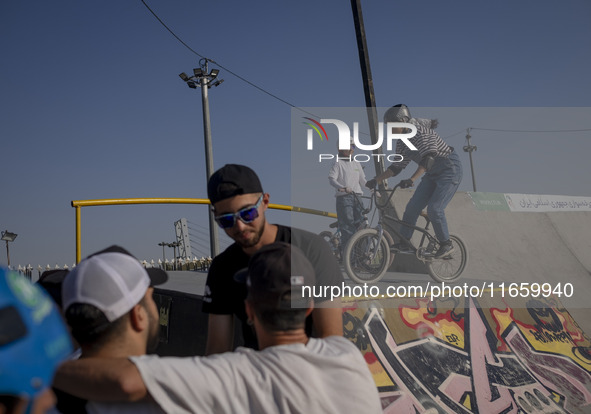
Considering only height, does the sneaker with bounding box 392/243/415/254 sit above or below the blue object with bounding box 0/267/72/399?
below

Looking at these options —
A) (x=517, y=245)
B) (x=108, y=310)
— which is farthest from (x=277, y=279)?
(x=517, y=245)

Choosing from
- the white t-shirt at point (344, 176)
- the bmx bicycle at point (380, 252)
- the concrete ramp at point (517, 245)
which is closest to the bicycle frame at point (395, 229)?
the bmx bicycle at point (380, 252)

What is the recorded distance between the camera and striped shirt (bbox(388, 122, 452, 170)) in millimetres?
6410

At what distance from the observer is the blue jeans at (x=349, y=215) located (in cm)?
731

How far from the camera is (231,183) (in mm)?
2393

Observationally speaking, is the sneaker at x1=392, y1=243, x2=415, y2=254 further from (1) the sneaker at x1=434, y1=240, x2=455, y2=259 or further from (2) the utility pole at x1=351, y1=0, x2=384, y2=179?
(2) the utility pole at x1=351, y1=0, x2=384, y2=179

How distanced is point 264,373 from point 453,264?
244 inches

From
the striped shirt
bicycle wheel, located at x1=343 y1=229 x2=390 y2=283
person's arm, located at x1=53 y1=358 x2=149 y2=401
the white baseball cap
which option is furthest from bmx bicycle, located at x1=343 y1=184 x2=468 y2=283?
person's arm, located at x1=53 y1=358 x2=149 y2=401

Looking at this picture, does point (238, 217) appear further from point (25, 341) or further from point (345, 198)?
point (345, 198)

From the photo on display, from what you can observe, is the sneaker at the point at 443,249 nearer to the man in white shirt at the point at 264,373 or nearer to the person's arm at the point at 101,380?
the man in white shirt at the point at 264,373

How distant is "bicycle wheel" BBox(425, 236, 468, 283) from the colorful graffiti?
1.16 m

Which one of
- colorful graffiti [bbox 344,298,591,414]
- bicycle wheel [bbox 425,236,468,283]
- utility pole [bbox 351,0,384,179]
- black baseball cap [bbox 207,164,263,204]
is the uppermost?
utility pole [bbox 351,0,384,179]

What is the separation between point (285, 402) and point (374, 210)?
5.70 meters

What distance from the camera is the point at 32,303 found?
0.81m
